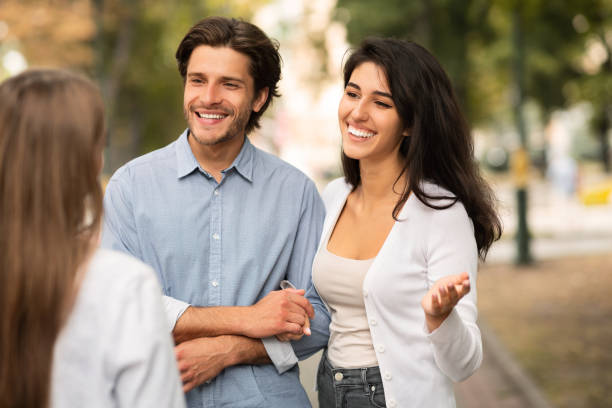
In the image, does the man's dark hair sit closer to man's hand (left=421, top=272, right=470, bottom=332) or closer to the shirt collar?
the shirt collar

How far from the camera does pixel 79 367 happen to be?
1784 millimetres

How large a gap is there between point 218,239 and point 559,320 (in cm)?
761

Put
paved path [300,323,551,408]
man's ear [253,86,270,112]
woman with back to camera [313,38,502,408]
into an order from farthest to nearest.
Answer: paved path [300,323,551,408]
man's ear [253,86,270,112]
woman with back to camera [313,38,502,408]

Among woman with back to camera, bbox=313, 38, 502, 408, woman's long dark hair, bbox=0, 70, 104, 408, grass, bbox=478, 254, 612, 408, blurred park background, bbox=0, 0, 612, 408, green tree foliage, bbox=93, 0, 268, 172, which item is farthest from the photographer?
green tree foliage, bbox=93, 0, 268, 172

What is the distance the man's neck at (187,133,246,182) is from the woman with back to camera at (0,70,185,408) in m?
1.26

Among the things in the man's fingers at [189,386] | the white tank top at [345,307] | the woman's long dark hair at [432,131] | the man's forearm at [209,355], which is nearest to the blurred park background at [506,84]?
the woman's long dark hair at [432,131]

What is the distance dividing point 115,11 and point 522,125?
1498cm

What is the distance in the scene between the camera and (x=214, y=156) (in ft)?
10.1

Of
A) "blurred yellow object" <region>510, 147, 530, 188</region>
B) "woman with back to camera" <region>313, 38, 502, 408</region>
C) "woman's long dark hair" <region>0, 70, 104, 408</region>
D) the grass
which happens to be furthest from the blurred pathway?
"blurred yellow object" <region>510, 147, 530, 188</region>

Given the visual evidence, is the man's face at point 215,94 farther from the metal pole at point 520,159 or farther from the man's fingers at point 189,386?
the metal pole at point 520,159

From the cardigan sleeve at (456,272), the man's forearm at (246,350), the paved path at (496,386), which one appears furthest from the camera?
the paved path at (496,386)

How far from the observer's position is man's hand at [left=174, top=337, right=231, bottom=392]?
8.89 ft

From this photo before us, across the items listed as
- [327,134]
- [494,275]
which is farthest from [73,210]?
[327,134]

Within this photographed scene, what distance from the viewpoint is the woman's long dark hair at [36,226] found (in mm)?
1740
